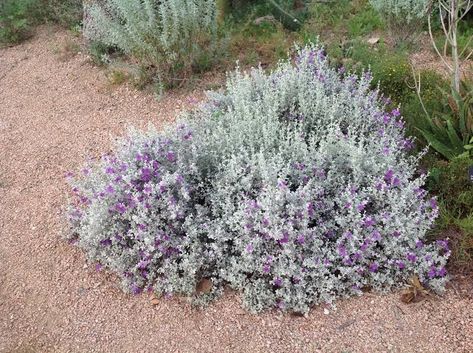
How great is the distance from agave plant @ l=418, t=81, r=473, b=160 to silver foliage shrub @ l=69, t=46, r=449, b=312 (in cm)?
23

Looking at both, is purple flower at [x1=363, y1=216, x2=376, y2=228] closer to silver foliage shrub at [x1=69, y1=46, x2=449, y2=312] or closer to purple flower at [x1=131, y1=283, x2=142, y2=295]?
silver foliage shrub at [x1=69, y1=46, x2=449, y2=312]

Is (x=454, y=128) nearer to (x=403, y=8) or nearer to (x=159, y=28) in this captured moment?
(x=403, y=8)

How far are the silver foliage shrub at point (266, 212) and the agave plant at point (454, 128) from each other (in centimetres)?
23

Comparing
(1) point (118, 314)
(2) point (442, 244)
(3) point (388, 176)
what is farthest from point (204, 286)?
(2) point (442, 244)

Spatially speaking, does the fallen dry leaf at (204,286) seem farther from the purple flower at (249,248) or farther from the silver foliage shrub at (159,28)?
the silver foliage shrub at (159,28)

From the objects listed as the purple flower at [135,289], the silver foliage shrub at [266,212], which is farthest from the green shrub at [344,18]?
the purple flower at [135,289]

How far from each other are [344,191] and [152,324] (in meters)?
1.42

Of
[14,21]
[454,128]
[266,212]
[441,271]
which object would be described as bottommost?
[441,271]

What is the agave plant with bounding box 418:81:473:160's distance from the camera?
3689mm

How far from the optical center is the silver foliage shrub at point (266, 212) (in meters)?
3.06

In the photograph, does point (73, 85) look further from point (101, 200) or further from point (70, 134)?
point (101, 200)

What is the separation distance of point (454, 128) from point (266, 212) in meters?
1.71

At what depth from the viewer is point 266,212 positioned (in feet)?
9.99

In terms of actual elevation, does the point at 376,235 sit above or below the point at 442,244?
above
